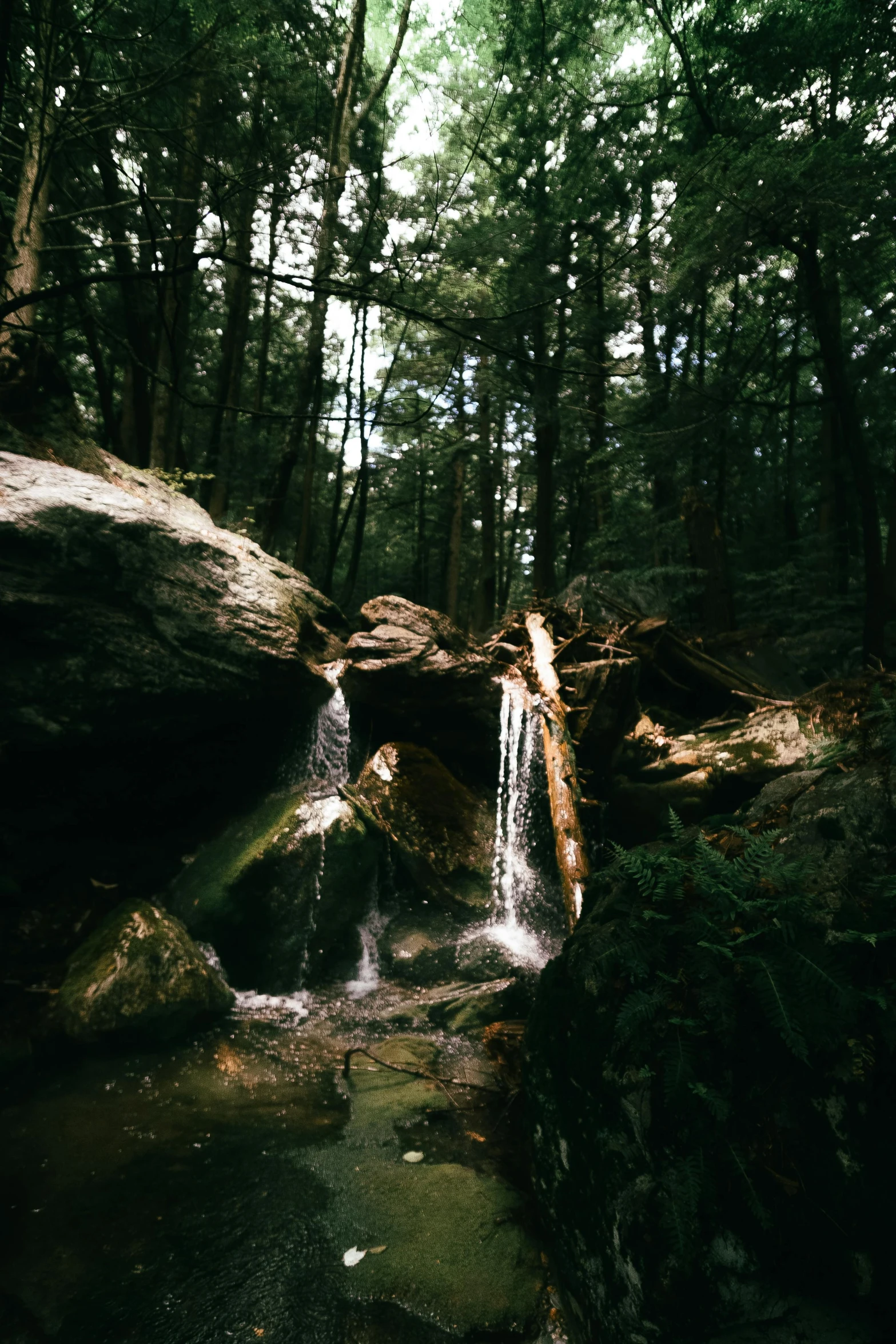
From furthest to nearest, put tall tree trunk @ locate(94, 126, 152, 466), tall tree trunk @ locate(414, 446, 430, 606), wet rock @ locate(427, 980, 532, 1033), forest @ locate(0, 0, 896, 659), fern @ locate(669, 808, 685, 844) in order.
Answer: tall tree trunk @ locate(414, 446, 430, 606) < tall tree trunk @ locate(94, 126, 152, 466) < wet rock @ locate(427, 980, 532, 1033) < forest @ locate(0, 0, 896, 659) < fern @ locate(669, 808, 685, 844)

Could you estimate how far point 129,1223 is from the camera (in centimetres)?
295

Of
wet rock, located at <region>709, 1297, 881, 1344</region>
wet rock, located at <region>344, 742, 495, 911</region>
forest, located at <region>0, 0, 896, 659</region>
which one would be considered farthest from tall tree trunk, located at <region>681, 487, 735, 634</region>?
wet rock, located at <region>709, 1297, 881, 1344</region>

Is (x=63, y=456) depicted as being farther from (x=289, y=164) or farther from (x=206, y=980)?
(x=206, y=980)

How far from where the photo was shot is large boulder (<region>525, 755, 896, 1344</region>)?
1.81 metres

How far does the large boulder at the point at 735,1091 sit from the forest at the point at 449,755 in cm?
1

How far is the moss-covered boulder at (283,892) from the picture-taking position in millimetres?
5898

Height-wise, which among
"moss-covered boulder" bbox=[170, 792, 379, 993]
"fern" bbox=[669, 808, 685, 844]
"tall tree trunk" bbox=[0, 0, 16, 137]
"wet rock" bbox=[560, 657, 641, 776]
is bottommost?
"moss-covered boulder" bbox=[170, 792, 379, 993]

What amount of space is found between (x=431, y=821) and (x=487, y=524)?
1251 cm

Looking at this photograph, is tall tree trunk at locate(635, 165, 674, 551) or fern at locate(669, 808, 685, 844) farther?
tall tree trunk at locate(635, 165, 674, 551)

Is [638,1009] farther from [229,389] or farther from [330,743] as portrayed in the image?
[229,389]

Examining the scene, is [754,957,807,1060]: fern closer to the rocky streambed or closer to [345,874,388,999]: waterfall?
the rocky streambed

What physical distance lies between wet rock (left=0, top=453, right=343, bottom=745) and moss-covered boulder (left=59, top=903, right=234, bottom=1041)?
182 centimetres

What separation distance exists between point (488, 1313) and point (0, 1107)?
10.5 feet

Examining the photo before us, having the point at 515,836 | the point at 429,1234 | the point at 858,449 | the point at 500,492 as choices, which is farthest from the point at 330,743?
the point at 500,492
